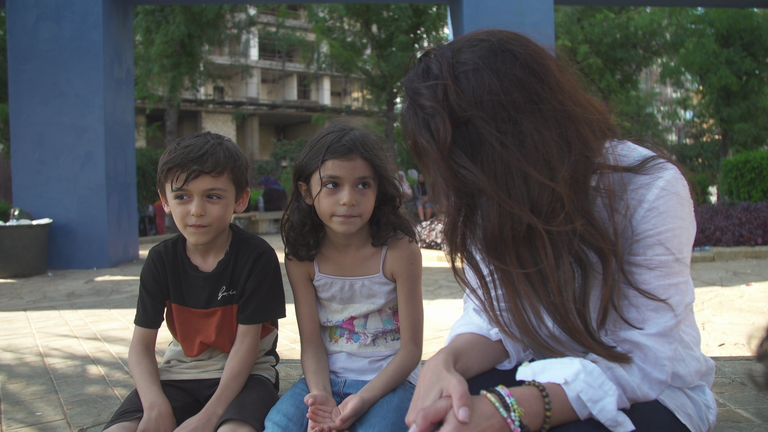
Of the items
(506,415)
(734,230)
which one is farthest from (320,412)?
(734,230)

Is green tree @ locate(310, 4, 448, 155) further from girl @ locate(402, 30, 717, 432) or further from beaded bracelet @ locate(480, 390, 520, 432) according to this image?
beaded bracelet @ locate(480, 390, 520, 432)

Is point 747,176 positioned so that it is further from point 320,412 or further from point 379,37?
point 320,412

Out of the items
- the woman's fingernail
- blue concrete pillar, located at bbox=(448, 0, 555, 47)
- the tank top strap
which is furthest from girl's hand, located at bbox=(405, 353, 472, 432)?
blue concrete pillar, located at bbox=(448, 0, 555, 47)

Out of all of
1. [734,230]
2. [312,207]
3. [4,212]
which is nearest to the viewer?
[312,207]

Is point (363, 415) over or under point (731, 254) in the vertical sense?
over

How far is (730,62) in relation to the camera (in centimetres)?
1170

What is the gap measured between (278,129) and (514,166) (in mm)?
42549

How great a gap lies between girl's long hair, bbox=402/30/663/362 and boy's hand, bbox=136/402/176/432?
1.22m

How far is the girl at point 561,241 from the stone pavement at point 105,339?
0.23m

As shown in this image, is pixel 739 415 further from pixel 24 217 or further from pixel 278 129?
pixel 278 129

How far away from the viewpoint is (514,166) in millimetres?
1290

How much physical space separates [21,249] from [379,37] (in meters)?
9.19

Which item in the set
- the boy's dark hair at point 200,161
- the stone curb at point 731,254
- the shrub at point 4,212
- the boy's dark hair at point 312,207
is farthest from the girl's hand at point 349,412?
the shrub at point 4,212

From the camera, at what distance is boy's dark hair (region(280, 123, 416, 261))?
6.65ft
